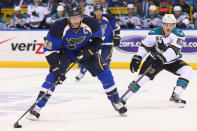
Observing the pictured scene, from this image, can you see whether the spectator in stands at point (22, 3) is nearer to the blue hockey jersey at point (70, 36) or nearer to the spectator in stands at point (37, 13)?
the spectator in stands at point (37, 13)

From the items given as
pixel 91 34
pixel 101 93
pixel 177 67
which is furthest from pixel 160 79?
pixel 91 34

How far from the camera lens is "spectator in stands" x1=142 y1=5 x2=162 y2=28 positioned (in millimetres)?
11008

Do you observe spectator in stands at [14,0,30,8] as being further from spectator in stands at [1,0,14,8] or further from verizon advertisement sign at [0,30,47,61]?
verizon advertisement sign at [0,30,47,61]

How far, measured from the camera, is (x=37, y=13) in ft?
38.0

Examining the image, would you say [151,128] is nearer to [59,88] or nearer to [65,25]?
[65,25]

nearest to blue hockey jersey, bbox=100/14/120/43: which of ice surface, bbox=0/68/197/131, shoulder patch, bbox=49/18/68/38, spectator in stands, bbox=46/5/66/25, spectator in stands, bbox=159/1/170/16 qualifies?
ice surface, bbox=0/68/197/131

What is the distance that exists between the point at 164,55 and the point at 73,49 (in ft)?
3.74

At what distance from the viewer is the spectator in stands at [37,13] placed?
1152 cm

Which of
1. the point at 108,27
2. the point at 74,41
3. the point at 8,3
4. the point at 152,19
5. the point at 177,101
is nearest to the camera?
the point at 74,41

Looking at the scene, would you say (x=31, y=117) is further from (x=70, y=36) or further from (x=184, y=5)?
(x=184, y=5)

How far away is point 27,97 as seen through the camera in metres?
6.31

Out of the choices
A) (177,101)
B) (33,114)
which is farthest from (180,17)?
(33,114)

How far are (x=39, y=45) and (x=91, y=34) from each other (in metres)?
5.99

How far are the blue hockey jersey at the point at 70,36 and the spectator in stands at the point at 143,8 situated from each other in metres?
6.99
